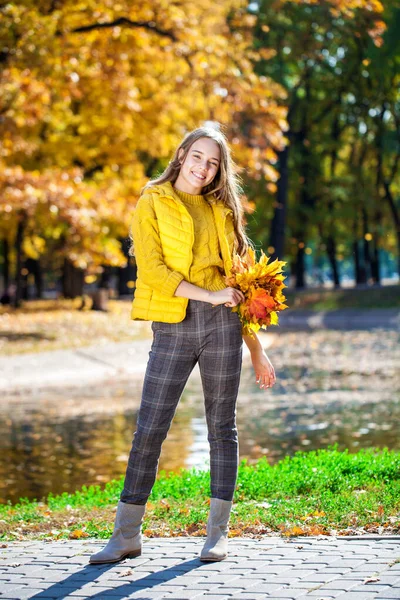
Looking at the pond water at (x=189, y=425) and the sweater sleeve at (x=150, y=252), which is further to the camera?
the pond water at (x=189, y=425)

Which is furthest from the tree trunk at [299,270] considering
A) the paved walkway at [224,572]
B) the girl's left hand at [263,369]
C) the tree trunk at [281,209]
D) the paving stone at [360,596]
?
the paving stone at [360,596]

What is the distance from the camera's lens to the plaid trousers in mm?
5906

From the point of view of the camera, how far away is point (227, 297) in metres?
5.77

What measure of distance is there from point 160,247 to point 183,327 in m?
0.43

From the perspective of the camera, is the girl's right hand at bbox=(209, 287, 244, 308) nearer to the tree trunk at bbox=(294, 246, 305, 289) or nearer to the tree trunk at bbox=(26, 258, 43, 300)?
the tree trunk at bbox=(294, 246, 305, 289)

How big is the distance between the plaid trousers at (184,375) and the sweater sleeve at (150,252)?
20cm

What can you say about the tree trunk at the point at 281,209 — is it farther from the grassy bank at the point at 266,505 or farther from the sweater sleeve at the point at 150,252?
the sweater sleeve at the point at 150,252

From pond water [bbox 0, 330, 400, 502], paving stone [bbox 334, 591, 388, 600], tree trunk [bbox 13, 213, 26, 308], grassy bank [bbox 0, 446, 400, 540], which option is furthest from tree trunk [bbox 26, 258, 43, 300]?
paving stone [bbox 334, 591, 388, 600]

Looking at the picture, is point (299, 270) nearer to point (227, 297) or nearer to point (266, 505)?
point (266, 505)

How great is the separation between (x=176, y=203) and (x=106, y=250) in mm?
28357

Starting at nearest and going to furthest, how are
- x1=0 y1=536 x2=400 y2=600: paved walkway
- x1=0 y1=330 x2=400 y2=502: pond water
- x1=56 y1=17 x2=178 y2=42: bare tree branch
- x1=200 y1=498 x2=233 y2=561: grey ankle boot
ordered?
x1=0 y1=536 x2=400 y2=600: paved walkway, x1=200 y1=498 x2=233 y2=561: grey ankle boot, x1=0 y1=330 x2=400 y2=502: pond water, x1=56 y1=17 x2=178 y2=42: bare tree branch

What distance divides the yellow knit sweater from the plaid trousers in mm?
146

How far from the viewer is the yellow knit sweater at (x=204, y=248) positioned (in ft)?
19.6

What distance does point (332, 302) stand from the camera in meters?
44.8
